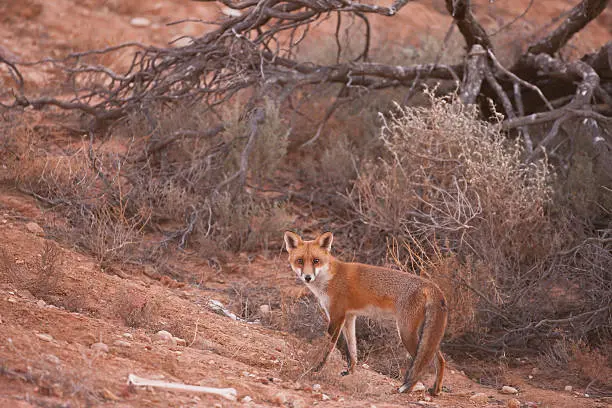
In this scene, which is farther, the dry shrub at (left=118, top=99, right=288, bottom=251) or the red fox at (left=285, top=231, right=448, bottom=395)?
the dry shrub at (left=118, top=99, right=288, bottom=251)

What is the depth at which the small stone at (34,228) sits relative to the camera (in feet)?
23.0

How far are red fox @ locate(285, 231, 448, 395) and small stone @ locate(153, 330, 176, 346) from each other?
102 cm

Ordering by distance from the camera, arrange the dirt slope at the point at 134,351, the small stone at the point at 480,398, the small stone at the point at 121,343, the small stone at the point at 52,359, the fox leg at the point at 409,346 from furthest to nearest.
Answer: the small stone at the point at 480,398, the fox leg at the point at 409,346, the small stone at the point at 121,343, the small stone at the point at 52,359, the dirt slope at the point at 134,351

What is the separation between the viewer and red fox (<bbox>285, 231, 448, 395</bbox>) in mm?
4891

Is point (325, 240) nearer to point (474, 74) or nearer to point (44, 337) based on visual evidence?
point (44, 337)

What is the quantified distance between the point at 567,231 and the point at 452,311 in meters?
1.67

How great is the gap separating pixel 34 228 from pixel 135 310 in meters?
2.24

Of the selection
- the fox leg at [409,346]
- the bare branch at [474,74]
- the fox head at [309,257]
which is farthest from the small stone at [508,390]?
the bare branch at [474,74]

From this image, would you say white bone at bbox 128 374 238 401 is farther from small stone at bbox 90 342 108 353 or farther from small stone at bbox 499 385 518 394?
small stone at bbox 499 385 518 394

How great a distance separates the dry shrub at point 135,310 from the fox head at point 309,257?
1.12 m

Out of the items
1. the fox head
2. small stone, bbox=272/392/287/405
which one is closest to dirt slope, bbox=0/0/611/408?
small stone, bbox=272/392/287/405

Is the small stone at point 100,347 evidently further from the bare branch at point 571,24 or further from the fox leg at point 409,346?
the bare branch at point 571,24

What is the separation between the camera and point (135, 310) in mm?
5352

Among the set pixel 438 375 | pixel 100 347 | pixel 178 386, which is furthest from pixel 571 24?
pixel 178 386
